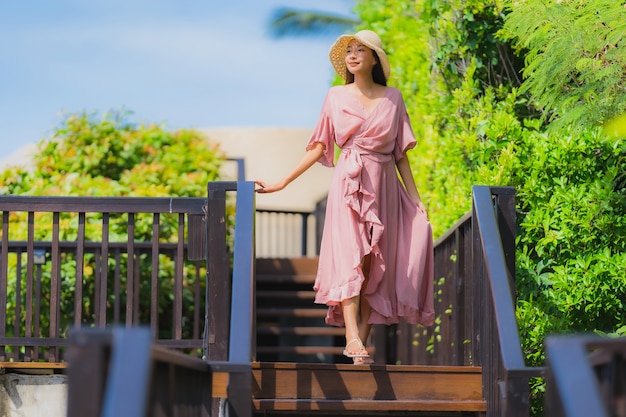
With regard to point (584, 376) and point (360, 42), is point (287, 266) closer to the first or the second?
point (360, 42)

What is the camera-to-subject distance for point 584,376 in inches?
126

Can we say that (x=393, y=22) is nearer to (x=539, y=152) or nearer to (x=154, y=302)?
(x=539, y=152)

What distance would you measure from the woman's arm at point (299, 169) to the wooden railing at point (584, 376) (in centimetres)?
265

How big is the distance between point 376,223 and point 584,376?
2695mm

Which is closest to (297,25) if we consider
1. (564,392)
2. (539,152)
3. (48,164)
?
(48,164)

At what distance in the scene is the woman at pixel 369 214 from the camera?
5.82 metres

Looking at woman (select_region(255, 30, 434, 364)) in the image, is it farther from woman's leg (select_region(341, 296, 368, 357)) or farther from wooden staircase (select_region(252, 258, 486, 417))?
wooden staircase (select_region(252, 258, 486, 417))

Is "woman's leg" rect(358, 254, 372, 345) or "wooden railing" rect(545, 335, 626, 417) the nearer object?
"wooden railing" rect(545, 335, 626, 417)

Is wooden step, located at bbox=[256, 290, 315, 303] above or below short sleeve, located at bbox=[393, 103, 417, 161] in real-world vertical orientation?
below

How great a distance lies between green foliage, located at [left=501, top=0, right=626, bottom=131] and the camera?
5832mm

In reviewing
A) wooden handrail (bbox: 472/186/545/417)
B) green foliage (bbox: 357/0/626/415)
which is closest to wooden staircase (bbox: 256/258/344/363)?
green foliage (bbox: 357/0/626/415)

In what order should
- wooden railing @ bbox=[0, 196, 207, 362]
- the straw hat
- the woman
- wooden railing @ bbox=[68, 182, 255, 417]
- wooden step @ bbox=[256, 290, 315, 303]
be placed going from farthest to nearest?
wooden step @ bbox=[256, 290, 315, 303], wooden railing @ bbox=[0, 196, 207, 362], the straw hat, the woman, wooden railing @ bbox=[68, 182, 255, 417]

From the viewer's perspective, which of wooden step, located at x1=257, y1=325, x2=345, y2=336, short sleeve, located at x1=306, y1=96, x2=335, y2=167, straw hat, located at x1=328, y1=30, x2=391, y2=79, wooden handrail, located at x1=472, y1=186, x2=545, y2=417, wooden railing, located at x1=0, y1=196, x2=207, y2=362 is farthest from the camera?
wooden step, located at x1=257, y1=325, x2=345, y2=336

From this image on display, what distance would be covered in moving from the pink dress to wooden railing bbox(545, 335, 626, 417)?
239 cm
